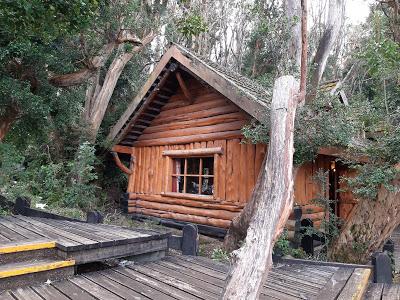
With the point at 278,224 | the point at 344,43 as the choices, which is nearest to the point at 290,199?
the point at 278,224

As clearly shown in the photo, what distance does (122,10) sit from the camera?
7.89 metres

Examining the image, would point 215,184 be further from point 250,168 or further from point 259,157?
point 259,157

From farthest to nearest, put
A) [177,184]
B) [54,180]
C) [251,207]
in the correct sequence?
[54,180] → [177,184] → [251,207]

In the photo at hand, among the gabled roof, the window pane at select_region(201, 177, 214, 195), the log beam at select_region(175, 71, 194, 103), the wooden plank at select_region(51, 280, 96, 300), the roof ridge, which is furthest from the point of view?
the log beam at select_region(175, 71, 194, 103)

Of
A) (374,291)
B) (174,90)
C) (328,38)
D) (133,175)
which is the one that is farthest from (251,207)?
(328,38)

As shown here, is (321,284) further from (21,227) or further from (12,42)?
(12,42)

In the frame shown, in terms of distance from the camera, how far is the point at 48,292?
277 cm

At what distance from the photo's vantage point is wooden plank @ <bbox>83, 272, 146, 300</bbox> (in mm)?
2781

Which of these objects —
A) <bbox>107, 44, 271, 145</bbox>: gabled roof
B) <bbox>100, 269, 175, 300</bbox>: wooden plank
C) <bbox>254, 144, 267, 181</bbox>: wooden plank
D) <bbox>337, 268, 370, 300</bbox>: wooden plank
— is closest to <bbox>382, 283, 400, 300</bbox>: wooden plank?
<bbox>337, 268, 370, 300</bbox>: wooden plank

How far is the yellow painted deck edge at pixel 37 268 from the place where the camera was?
276cm

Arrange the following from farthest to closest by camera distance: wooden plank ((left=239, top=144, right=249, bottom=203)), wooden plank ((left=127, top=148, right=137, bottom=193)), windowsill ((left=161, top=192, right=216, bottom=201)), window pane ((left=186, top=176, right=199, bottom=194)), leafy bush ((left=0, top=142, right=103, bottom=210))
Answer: wooden plank ((left=127, top=148, right=137, bottom=193)) < leafy bush ((left=0, top=142, right=103, bottom=210)) < window pane ((left=186, top=176, right=199, bottom=194)) < windowsill ((left=161, top=192, right=216, bottom=201)) < wooden plank ((left=239, top=144, right=249, bottom=203))

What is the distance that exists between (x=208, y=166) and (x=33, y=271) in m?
5.43

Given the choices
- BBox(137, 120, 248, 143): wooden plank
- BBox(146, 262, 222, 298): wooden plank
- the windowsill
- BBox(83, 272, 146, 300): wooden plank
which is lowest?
BBox(146, 262, 222, 298): wooden plank

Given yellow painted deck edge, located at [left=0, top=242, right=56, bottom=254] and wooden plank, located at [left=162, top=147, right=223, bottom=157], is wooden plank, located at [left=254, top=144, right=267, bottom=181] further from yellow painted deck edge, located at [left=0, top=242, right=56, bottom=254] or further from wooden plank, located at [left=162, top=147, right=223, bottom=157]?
yellow painted deck edge, located at [left=0, top=242, right=56, bottom=254]
